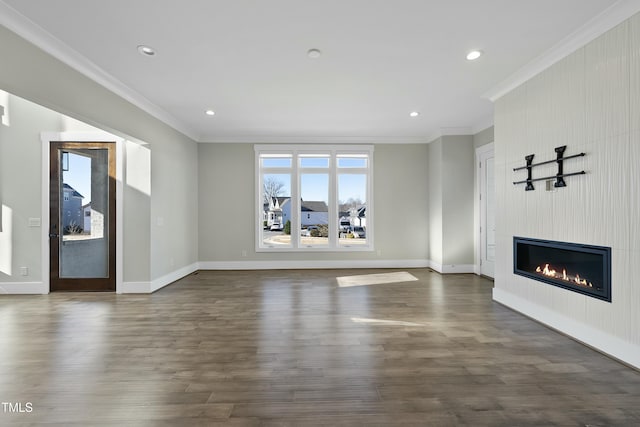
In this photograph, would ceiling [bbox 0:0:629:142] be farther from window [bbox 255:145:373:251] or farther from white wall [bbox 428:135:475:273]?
window [bbox 255:145:373:251]

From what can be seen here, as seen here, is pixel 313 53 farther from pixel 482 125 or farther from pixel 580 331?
pixel 482 125

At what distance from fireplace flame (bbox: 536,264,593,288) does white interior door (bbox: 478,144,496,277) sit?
7.38ft

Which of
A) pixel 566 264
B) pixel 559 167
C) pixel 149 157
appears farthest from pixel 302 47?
pixel 566 264

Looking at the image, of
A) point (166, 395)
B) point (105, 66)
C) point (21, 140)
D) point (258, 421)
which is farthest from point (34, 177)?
point (258, 421)

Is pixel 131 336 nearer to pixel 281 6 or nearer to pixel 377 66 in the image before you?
pixel 281 6

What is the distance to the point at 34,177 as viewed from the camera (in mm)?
4742

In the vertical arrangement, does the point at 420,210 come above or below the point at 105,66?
below

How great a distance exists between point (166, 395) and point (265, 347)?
2.99ft

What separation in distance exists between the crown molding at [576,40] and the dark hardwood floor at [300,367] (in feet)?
9.28

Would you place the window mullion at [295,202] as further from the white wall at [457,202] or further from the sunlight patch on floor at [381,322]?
the sunlight patch on floor at [381,322]

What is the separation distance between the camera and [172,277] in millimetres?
5445

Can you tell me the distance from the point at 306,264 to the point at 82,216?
13.5 ft

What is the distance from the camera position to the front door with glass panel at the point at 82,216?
477 centimetres

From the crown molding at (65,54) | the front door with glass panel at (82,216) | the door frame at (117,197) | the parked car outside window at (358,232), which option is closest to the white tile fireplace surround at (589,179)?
the parked car outside window at (358,232)
